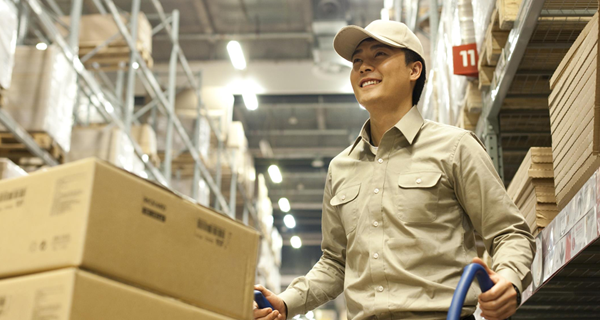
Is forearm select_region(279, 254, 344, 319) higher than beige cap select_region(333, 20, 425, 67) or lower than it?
lower

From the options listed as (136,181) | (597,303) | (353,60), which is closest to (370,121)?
(353,60)

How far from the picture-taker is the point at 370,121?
2785 mm

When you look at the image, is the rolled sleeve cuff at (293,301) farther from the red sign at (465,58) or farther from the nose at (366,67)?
the red sign at (465,58)

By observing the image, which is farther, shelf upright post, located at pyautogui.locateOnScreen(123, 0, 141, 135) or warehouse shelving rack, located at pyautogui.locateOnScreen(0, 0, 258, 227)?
shelf upright post, located at pyautogui.locateOnScreen(123, 0, 141, 135)

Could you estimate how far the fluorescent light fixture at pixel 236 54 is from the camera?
540 inches

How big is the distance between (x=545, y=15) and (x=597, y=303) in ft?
6.16

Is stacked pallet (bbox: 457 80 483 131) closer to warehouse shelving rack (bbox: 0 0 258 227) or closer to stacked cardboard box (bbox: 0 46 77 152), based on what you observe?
warehouse shelving rack (bbox: 0 0 258 227)

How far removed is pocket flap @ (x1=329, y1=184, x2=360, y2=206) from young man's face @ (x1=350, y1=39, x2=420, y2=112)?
1.09 ft

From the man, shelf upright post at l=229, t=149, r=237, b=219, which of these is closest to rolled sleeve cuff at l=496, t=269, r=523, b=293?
the man

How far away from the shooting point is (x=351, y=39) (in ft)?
9.05

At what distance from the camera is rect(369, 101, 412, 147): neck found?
270 cm

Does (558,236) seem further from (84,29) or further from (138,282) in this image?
(84,29)

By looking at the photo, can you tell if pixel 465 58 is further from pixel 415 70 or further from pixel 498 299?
pixel 498 299

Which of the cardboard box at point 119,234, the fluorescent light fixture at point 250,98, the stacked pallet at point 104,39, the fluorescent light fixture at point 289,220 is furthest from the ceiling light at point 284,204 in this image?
the cardboard box at point 119,234
